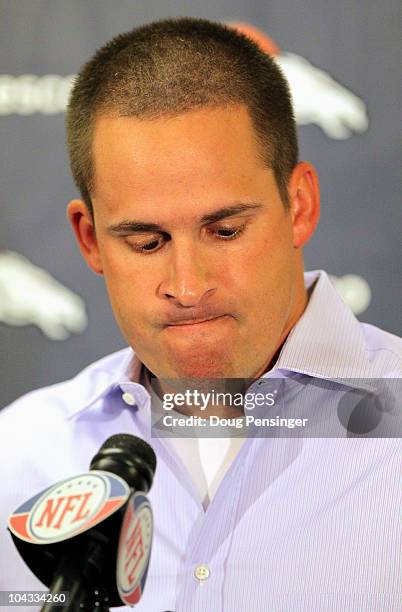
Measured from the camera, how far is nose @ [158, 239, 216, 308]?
96 centimetres

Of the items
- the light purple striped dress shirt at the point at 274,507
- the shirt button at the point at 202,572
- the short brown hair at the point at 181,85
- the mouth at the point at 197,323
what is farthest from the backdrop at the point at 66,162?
the shirt button at the point at 202,572

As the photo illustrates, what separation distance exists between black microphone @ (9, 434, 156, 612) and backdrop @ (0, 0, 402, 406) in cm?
82

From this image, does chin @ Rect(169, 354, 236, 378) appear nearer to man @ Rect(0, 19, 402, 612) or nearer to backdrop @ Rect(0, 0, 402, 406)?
man @ Rect(0, 19, 402, 612)

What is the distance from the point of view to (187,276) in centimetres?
96

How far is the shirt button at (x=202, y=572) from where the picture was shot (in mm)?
942

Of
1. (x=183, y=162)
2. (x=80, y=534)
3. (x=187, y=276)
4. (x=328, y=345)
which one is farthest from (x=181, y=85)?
(x=80, y=534)

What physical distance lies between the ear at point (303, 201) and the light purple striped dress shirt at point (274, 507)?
0.12m

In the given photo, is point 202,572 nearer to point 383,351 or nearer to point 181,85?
point 383,351

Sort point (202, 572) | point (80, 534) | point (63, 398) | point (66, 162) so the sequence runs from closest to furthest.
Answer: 1. point (80, 534)
2. point (202, 572)
3. point (63, 398)
4. point (66, 162)

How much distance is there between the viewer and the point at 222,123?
1.03m

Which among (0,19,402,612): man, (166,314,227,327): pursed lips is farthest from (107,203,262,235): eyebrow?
(166,314,227,327): pursed lips

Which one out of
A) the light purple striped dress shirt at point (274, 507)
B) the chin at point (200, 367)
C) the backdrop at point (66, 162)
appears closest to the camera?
the light purple striped dress shirt at point (274, 507)

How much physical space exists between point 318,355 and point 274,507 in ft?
0.67

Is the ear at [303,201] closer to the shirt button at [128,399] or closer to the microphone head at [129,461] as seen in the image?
the shirt button at [128,399]
